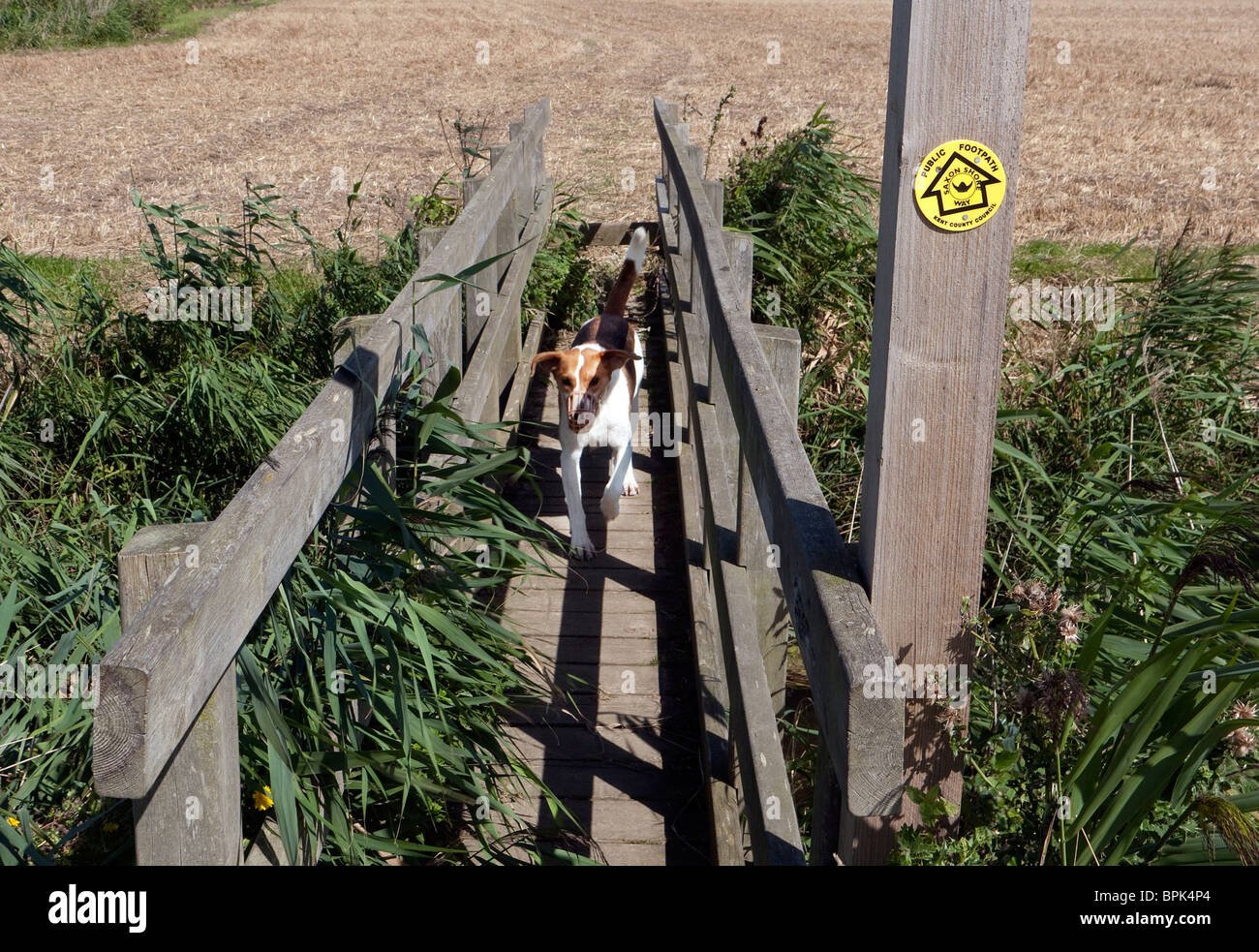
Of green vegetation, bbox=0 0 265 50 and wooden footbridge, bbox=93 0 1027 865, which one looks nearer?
wooden footbridge, bbox=93 0 1027 865

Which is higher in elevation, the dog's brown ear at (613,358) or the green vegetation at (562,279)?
the green vegetation at (562,279)

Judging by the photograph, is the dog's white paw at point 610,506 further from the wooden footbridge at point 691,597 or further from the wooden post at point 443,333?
the wooden post at point 443,333

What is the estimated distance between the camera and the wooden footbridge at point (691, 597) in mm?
1621

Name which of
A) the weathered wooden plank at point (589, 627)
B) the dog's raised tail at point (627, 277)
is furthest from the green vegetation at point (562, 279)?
the weathered wooden plank at point (589, 627)

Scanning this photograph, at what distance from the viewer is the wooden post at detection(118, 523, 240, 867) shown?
1696mm

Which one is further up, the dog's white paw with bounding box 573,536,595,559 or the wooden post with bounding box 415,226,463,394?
the wooden post with bounding box 415,226,463,394

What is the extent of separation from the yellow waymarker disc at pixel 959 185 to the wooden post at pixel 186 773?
4.05 feet

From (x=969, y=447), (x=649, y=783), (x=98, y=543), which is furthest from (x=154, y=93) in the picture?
(x=969, y=447)

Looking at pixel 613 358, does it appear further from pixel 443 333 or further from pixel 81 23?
Result: pixel 81 23

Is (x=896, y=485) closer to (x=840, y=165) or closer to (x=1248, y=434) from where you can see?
(x=1248, y=434)

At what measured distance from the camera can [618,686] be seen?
418cm

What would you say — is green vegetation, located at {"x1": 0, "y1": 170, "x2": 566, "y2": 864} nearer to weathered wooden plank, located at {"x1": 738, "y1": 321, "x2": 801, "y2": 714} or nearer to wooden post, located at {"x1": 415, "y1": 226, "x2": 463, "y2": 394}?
wooden post, located at {"x1": 415, "y1": 226, "x2": 463, "y2": 394}

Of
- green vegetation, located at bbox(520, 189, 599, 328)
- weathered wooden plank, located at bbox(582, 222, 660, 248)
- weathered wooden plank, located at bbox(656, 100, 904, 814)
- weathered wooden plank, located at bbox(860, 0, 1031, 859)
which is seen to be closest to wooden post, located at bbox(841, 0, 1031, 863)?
weathered wooden plank, located at bbox(860, 0, 1031, 859)

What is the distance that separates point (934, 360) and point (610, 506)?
356 centimetres
